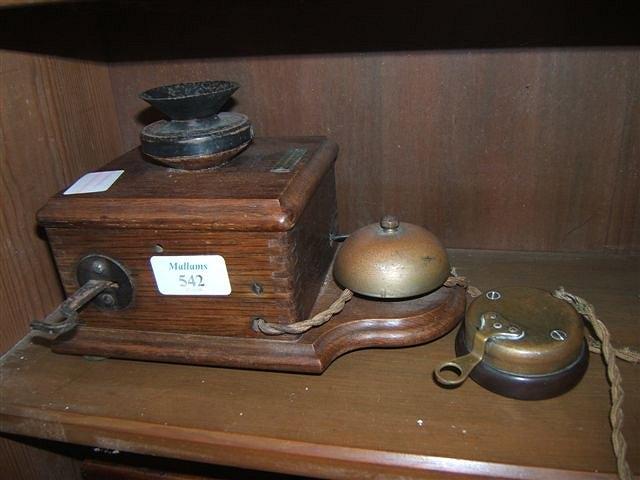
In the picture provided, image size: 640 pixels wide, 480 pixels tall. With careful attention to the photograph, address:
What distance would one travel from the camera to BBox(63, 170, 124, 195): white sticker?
23.8 inches

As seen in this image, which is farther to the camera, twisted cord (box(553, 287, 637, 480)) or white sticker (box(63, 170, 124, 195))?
white sticker (box(63, 170, 124, 195))

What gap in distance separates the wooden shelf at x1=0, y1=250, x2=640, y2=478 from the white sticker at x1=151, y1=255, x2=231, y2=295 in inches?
4.0

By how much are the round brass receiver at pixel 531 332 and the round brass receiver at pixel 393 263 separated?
0.06 metres

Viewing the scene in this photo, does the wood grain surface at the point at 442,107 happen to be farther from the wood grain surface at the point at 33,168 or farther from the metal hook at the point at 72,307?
the metal hook at the point at 72,307

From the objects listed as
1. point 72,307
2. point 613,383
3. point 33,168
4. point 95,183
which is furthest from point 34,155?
point 613,383

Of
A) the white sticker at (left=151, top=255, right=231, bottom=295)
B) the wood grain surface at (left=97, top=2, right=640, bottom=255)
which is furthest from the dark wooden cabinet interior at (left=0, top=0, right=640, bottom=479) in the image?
the white sticker at (left=151, top=255, right=231, bottom=295)

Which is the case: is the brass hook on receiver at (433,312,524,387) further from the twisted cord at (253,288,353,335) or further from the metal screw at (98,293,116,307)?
the metal screw at (98,293,116,307)

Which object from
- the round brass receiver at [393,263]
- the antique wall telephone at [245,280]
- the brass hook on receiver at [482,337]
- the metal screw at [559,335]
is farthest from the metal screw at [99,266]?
the metal screw at [559,335]

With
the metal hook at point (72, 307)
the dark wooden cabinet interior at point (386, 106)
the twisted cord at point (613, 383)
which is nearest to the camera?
the twisted cord at point (613, 383)

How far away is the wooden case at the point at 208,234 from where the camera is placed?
54 centimetres

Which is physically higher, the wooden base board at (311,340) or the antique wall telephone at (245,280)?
the antique wall telephone at (245,280)

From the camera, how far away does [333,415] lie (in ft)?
1.75

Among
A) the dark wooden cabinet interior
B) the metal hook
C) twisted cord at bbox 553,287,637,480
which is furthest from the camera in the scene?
the dark wooden cabinet interior

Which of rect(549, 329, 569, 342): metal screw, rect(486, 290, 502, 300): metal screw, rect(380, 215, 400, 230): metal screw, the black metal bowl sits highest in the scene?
the black metal bowl
